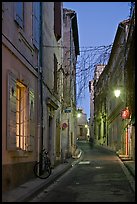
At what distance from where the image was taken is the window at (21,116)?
11670mm

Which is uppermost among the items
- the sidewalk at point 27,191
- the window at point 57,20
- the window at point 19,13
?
the window at point 57,20

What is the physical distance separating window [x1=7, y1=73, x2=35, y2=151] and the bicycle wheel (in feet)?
3.01

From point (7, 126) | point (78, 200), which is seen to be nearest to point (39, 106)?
point (7, 126)

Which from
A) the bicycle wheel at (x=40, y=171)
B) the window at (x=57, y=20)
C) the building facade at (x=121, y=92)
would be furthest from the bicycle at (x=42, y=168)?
the window at (x=57, y=20)

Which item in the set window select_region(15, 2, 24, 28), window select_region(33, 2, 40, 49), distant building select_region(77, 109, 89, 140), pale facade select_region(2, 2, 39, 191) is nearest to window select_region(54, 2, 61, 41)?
window select_region(33, 2, 40, 49)

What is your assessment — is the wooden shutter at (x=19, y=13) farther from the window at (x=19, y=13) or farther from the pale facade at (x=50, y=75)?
the pale facade at (x=50, y=75)

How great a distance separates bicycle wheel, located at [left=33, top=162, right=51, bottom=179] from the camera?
49.9 ft

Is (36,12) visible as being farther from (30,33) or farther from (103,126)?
(103,126)

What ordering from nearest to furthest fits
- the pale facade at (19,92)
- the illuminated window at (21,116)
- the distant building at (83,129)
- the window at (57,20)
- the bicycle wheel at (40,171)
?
the pale facade at (19,92) < the illuminated window at (21,116) < the bicycle wheel at (40,171) < the window at (57,20) < the distant building at (83,129)

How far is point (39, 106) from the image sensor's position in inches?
654

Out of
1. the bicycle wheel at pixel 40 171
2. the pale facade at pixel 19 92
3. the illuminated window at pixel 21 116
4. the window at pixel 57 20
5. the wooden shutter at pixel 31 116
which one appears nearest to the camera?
the pale facade at pixel 19 92

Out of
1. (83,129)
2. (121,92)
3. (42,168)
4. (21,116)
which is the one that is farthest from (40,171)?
(83,129)

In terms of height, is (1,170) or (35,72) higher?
(35,72)

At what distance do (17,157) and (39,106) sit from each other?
178 inches
